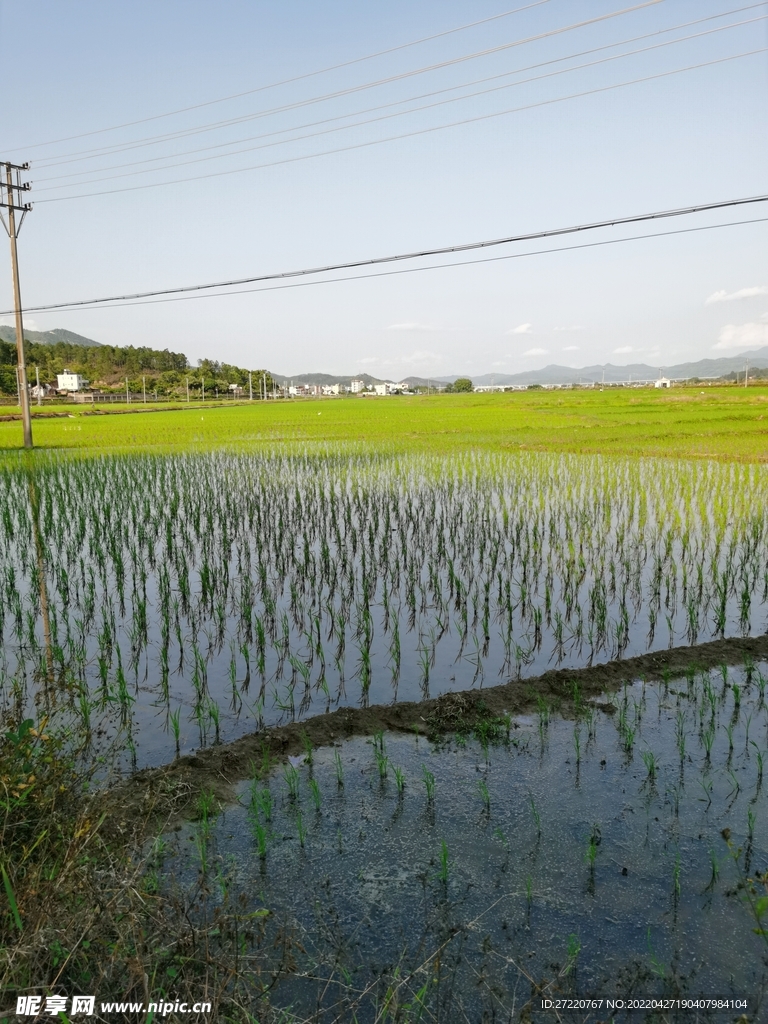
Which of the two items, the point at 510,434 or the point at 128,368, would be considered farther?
the point at 128,368

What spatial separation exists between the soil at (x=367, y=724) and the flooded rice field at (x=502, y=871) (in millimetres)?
96

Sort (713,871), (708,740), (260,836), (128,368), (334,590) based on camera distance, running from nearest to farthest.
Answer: (713,871) < (260,836) < (708,740) < (334,590) < (128,368)

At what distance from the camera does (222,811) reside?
9.51 feet

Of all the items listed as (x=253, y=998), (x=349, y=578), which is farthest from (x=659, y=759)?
(x=349, y=578)

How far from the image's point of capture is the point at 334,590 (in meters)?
6.18

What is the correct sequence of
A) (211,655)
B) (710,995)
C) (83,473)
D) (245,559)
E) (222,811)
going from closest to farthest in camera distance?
(710,995), (222,811), (211,655), (245,559), (83,473)

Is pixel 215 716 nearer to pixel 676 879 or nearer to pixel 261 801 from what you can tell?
pixel 261 801

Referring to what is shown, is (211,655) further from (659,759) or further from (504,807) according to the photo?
(659,759)

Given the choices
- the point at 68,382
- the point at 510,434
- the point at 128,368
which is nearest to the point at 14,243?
the point at 510,434

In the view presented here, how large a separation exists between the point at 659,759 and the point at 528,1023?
172 cm

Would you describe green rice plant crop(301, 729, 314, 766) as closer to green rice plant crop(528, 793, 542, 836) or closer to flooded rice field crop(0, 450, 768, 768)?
flooded rice field crop(0, 450, 768, 768)

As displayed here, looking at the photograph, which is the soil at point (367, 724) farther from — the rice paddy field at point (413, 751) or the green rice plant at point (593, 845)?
the green rice plant at point (593, 845)

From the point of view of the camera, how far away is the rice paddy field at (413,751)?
2.03m

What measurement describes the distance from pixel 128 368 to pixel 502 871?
98.4m
